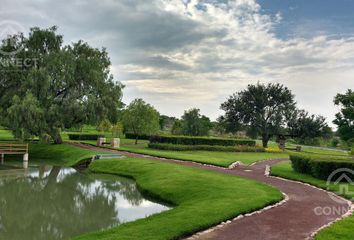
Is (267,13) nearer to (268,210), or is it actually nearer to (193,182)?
(193,182)

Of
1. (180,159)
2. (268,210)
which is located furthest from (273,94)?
(268,210)

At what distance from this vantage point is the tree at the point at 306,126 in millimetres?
51312

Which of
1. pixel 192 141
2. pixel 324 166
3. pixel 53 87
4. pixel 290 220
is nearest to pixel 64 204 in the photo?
pixel 290 220

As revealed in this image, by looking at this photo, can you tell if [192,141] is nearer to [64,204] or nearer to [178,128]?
[178,128]

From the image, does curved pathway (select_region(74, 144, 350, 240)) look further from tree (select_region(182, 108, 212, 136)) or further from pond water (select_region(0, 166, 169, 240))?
tree (select_region(182, 108, 212, 136))

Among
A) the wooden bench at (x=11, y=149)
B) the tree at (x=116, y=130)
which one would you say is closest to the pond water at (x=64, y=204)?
the wooden bench at (x=11, y=149)

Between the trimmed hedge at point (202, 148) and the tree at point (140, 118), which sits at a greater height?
the tree at point (140, 118)

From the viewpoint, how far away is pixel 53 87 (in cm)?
3206

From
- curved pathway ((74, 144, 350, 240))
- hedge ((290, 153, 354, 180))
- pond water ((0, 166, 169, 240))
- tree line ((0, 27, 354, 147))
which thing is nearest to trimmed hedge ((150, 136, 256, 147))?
tree line ((0, 27, 354, 147))

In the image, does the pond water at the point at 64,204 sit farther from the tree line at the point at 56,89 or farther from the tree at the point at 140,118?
the tree at the point at 140,118

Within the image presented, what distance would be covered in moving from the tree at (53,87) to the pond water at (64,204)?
752cm

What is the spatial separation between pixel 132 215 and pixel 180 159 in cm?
1410

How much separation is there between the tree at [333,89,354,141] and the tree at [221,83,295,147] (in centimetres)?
1710

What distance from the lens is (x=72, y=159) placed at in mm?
30109
